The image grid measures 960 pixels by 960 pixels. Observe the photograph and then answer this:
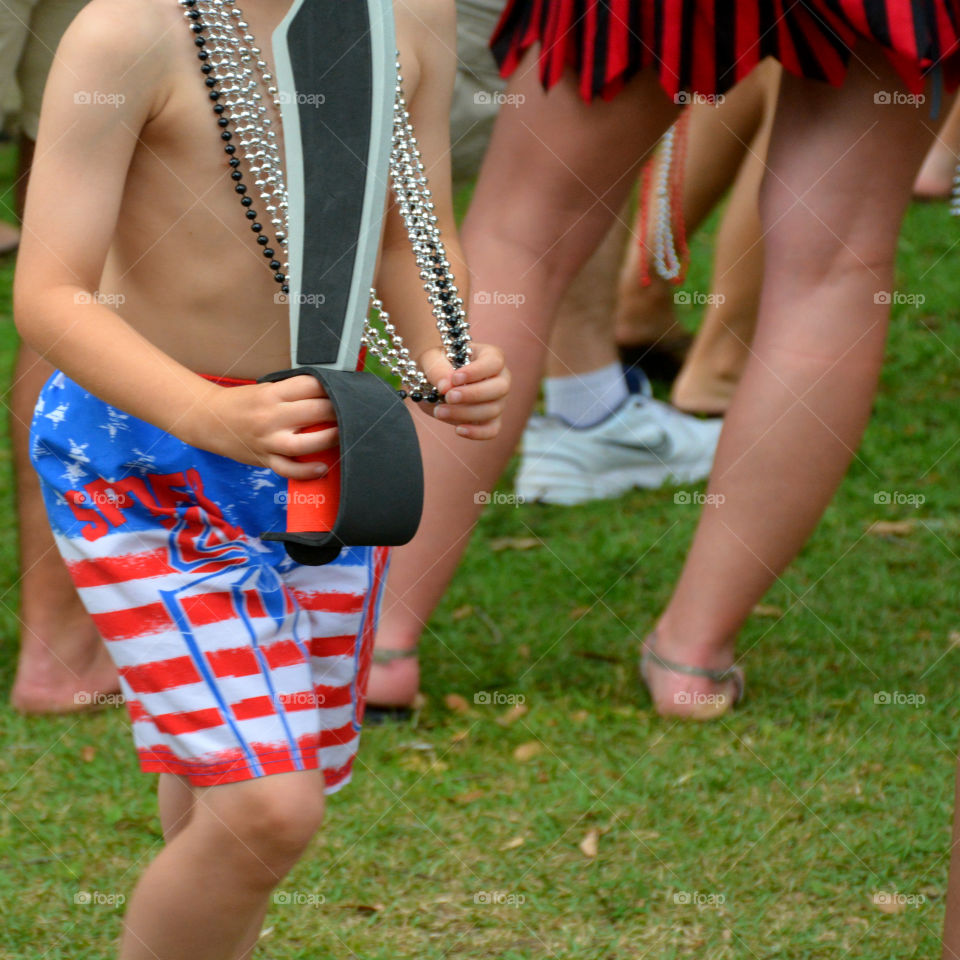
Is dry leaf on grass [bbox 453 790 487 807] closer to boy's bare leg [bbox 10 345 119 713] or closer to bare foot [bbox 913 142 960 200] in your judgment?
boy's bare leg [bbox 10 345 119 713]

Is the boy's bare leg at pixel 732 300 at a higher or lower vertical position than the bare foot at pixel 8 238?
higher

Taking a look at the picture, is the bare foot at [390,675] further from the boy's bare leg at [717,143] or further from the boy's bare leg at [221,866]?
the boy's bare leg at [717,143]

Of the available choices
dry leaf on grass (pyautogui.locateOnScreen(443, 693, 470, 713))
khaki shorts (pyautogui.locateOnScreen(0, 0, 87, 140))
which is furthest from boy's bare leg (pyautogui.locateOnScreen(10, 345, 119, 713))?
dry leaf on grass (pyautogui.locateOnScreen(443, 693, 470, 713))

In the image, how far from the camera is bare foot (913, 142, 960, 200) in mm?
5199

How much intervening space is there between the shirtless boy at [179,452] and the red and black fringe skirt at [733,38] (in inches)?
23.2

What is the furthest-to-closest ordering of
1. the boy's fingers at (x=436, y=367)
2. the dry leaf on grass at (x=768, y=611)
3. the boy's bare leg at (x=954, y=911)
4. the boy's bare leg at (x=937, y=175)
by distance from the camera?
1. the boy's bare leg at (x=937, y=175)
2. the dry leaf on grass at (x=768, y=611)
3. the boy's fingers at (x=436, y=367)
4. the boy's bare leg at (x=954, y=911)

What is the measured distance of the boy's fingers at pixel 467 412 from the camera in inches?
54.5

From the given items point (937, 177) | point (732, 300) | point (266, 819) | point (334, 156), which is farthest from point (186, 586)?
point (937, 177)

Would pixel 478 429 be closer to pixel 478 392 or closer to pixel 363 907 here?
pixel 478 392

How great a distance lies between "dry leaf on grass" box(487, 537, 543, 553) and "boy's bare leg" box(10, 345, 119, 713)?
3.17 feet

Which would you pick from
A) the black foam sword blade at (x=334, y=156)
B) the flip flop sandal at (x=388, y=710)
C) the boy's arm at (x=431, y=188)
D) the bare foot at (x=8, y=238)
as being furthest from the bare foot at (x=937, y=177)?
the black foam sword blade at (x=334, y=156)

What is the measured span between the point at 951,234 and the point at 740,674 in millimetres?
2990

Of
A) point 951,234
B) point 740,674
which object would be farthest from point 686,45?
point 951,234

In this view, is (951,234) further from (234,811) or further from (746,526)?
(234,811)
